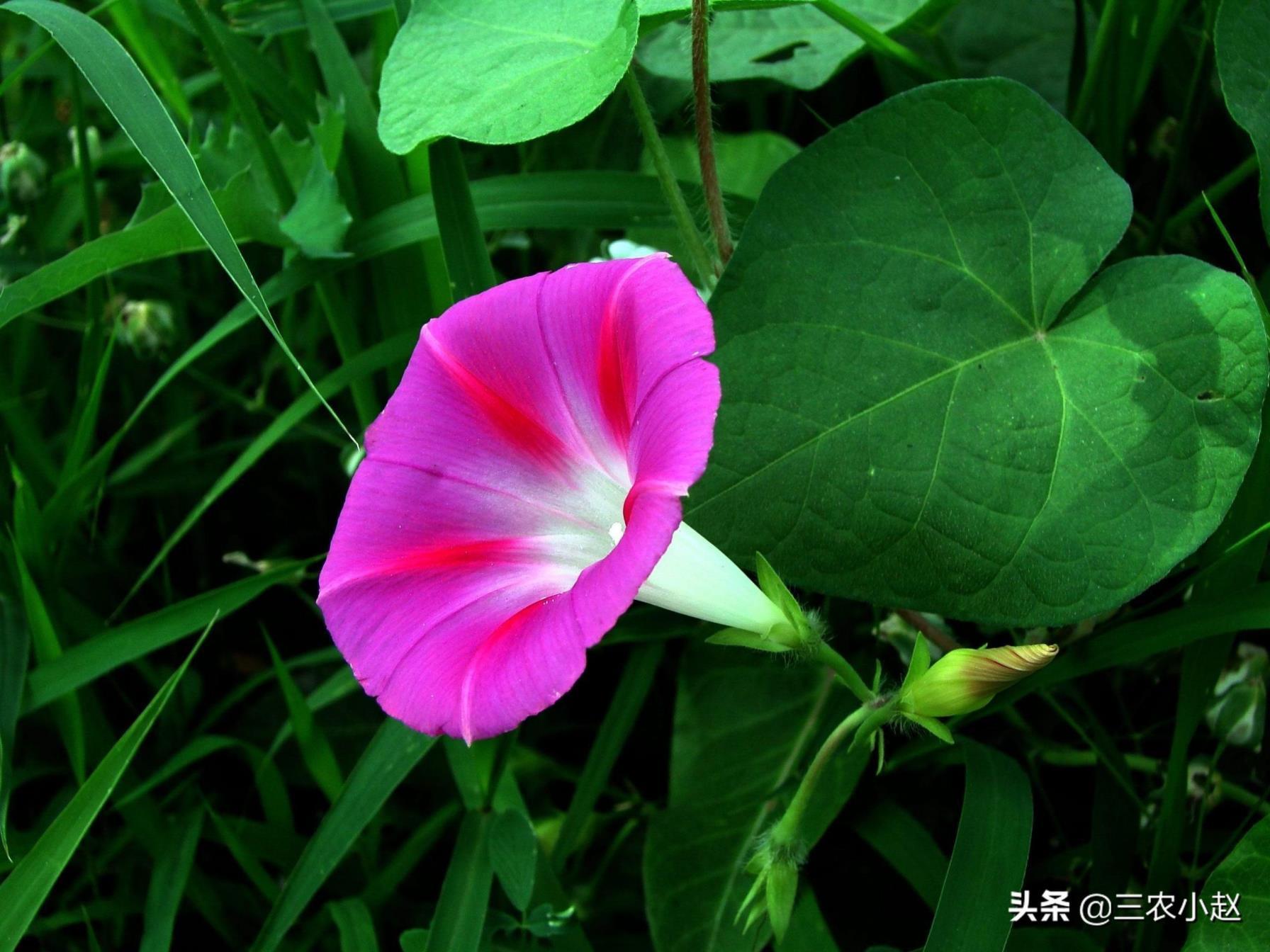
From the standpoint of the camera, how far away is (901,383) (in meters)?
1.12

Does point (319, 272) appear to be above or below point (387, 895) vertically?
above

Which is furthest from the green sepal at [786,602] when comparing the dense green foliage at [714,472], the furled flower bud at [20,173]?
the furled flower bud at [20,173]

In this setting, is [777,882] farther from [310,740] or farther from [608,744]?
[310,740]

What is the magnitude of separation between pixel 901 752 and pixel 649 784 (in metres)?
0.40

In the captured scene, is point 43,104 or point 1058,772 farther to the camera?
point 43,104

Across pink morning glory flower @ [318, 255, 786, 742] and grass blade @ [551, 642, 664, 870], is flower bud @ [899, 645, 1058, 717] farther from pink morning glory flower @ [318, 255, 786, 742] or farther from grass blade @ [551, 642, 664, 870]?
grass blade @ [551, 642, 664, 870]

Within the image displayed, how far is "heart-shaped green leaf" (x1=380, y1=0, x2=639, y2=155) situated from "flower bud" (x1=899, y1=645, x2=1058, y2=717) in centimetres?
56

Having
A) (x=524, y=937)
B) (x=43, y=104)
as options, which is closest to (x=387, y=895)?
(x=524, y=937)

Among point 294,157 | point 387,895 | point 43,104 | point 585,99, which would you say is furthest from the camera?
point 43,104

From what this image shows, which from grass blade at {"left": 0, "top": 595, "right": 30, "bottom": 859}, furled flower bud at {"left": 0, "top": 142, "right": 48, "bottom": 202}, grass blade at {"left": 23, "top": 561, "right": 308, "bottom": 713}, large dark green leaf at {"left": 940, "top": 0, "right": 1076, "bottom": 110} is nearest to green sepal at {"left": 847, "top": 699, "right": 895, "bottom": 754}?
grass blade at {"left": 23, "top": 561, "right": 308, "bottom": 713}

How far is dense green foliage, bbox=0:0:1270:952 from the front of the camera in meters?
1.09

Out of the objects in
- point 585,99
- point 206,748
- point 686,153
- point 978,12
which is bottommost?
point 206,748

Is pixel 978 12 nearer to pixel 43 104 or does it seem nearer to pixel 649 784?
pixel 649 784

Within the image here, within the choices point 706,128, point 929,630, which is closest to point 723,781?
point 929,630
